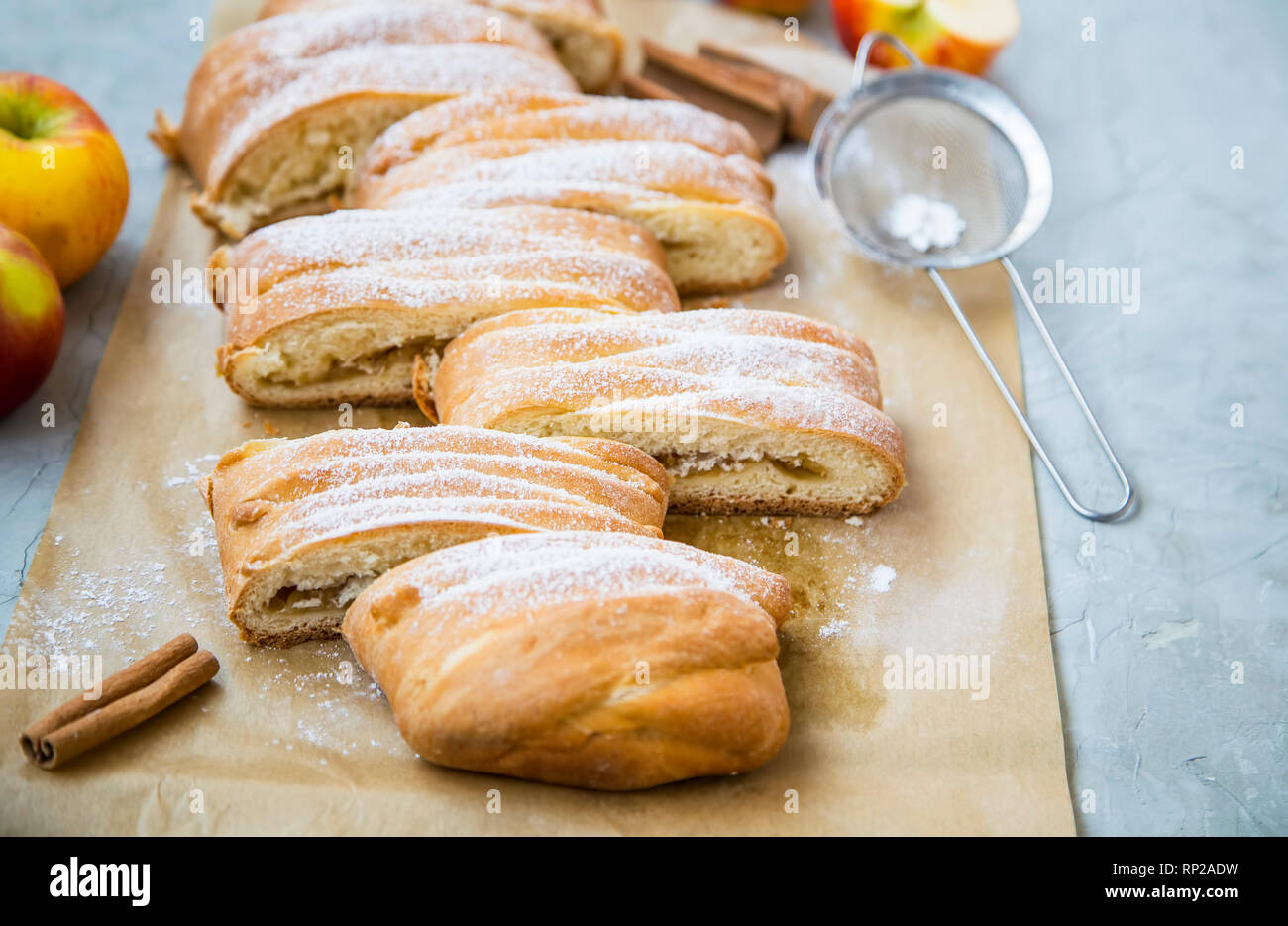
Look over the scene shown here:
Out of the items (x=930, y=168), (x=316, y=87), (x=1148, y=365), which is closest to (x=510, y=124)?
(x=316, y=87)

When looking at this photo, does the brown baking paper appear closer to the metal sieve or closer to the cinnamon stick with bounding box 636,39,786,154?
the metal sieve

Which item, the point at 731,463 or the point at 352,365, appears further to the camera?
the point at 352,365

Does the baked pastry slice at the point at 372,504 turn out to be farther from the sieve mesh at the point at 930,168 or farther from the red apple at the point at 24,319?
the sieve mesh at the point at 930,168

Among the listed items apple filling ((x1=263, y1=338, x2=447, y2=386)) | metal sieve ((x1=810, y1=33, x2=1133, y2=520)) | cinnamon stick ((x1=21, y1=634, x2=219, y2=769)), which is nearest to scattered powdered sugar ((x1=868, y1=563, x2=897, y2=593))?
metal sieve ((x1=810, y1=33, x2=1133, y2=520))

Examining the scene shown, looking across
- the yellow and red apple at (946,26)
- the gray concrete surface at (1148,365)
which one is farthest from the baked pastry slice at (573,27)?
the yellow and red apple at (946,26)

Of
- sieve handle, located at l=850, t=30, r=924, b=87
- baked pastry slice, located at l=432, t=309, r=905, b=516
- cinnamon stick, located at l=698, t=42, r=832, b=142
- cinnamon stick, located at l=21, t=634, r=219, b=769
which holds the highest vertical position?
sieve handle, located at l=850, t=30, r=924, b=87

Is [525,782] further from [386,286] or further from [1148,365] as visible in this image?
[1148,365]

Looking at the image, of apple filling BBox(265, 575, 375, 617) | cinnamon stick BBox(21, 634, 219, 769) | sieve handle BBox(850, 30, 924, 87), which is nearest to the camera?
cinnamon stick BBox(21, 634, 219, 769)
